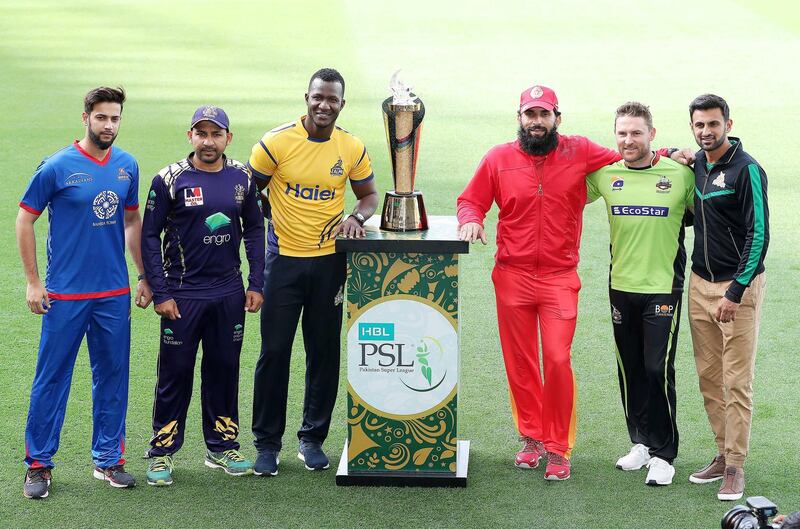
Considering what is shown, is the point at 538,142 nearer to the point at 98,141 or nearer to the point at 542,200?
the point at 542,200

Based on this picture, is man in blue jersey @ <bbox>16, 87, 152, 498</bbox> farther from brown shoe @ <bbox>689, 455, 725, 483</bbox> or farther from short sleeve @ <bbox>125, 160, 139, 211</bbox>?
brown shoe @ <bbox>689, 455, 725, 483</bbox>

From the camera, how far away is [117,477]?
225 inches

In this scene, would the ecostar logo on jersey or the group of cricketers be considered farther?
the ecostar logo on jersey

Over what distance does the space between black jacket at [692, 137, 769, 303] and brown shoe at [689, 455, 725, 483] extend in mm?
906

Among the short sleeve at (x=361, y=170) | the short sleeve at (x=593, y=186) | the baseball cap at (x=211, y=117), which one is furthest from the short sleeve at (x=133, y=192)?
the short sleeve at (x=593, y=186)

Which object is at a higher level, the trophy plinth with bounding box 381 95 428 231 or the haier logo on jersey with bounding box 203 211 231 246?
the trophy plinth with bounding box 381 95 428 231

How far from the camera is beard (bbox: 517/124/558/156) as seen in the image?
5.78 meters

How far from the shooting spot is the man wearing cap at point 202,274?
5.57 meters

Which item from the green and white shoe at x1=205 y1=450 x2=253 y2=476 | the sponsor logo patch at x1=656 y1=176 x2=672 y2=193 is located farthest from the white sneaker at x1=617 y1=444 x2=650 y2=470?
the green and white shoe at x1=205 y1=450 x2=253 y2=476

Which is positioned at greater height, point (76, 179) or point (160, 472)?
point (76, 179)

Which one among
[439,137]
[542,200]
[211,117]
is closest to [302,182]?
[211,117]

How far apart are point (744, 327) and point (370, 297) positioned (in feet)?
5.70

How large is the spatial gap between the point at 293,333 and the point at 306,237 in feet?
1.66

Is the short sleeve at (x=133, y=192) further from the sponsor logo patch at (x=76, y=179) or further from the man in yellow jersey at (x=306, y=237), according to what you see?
the man in yellow jersey at (x=306, y=237)
